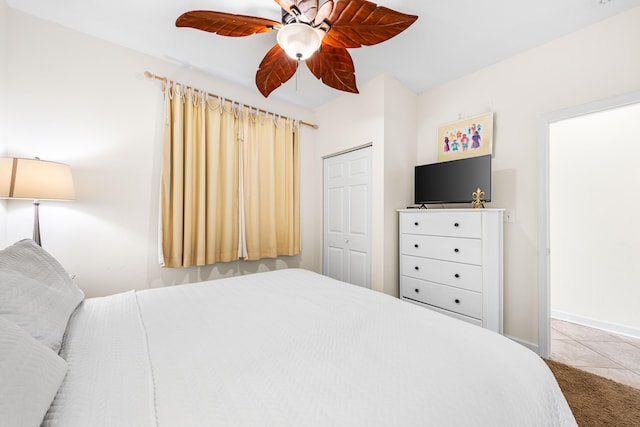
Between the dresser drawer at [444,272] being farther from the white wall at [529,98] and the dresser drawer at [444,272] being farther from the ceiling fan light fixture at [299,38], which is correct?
the ceiling fan light fixture at [299,38]

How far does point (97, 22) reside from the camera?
6.43 ft

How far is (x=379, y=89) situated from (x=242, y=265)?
8.11ft

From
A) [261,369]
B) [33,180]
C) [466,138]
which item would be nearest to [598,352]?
[466,138]

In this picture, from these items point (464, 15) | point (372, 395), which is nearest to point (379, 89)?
point (464, 15)

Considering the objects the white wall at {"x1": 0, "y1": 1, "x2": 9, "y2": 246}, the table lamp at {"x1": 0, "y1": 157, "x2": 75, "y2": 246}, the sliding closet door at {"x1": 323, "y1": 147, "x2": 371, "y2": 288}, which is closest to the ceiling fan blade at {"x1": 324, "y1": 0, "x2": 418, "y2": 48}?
the sliding closet door at {"x1": 323, "y1": 147, "x2": 371, "y2": 288}

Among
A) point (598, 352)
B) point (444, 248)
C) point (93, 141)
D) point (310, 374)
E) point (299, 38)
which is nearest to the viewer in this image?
point (310, 374)

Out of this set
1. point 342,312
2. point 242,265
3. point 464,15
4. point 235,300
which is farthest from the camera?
point 242,265

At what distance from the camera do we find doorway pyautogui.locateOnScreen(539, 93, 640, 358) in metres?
2.67

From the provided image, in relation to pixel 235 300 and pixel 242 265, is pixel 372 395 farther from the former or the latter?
pixel 242 265

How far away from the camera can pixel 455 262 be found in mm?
2289

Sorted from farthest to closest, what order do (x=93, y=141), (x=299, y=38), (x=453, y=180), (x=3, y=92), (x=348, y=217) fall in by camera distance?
(x=348, y=217) < (x=453, y=180) < (x=93, y=141) < (x=3, y=92) < (x=299, y=38)

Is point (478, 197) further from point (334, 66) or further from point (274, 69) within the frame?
point (274, 69)

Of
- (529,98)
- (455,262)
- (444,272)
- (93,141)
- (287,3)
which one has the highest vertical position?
(287,3)

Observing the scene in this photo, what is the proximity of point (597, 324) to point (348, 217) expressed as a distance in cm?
294
